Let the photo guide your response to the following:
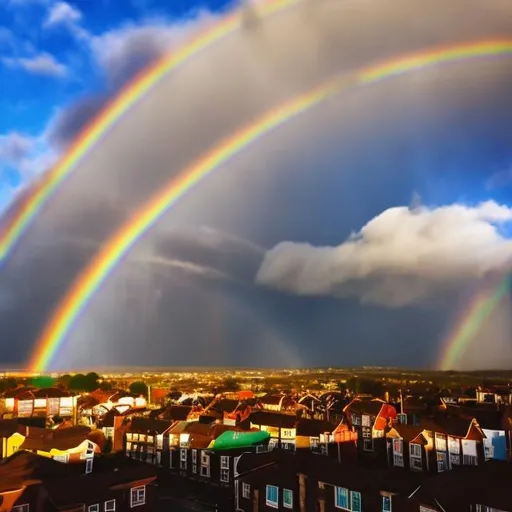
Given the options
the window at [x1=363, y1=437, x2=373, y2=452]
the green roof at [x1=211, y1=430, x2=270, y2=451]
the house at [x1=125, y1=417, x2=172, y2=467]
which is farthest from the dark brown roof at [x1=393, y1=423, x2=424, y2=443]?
the house at [x1=125, y1=417, x2=172, y2=467]

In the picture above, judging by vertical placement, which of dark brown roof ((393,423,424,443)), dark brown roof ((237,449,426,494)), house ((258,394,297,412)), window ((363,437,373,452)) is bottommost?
window ((363,437,373,452))

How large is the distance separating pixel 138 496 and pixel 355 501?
10.2 metres

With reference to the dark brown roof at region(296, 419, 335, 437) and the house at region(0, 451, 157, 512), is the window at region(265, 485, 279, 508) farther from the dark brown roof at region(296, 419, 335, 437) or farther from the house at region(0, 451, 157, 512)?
the dark brown roof at region(296, 419, 335, 437)

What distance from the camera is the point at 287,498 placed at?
2508cm

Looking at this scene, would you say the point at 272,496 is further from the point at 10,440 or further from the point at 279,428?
the point at 10,440

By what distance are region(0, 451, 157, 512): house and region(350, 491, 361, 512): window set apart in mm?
9597

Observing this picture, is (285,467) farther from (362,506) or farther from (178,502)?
(178,502)

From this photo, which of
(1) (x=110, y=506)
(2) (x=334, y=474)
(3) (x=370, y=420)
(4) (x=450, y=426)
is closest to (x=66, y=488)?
(1) (x=110, y=506)

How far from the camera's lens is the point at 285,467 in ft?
84.0

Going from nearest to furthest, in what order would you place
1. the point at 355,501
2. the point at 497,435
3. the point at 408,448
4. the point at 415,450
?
the point at 355,501 < the point at 415,450 < the point at 497,435 < the point at 408,448

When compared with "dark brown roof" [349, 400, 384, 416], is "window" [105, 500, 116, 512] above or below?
below

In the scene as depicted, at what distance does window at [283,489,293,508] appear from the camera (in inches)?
979

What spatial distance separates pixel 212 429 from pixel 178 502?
9.45m

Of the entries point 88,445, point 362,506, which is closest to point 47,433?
point 88,445
